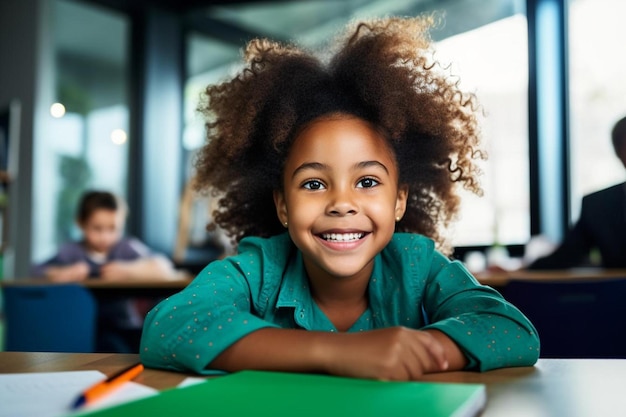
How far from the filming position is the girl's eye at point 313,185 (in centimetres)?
107

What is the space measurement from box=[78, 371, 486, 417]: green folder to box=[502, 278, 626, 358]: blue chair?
1137 mm

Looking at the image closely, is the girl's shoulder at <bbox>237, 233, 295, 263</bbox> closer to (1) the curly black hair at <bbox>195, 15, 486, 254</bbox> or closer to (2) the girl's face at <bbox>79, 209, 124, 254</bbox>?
(1) the curly black hair at <bbox>195, 15, 486, 254</bbox>

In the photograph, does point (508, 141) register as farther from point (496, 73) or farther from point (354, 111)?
point (354, 111)

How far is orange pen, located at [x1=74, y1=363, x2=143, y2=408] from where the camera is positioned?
60 cm

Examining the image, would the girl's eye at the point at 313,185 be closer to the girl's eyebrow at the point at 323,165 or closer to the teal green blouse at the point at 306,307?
the girl's eyebrow at the point at 323,165

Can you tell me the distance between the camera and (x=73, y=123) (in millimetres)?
5098

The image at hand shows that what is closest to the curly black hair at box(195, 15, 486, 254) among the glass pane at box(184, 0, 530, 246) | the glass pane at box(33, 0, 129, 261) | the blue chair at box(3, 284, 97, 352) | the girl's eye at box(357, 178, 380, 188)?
the girl's eye at box(357, 178, 380, 188)

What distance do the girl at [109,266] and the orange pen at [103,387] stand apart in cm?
230

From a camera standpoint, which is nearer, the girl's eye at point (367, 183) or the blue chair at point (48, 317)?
the girl's eye at point (367, 183)

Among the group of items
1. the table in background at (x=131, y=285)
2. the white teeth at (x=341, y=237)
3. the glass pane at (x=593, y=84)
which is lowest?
the table in background at (x=131, y=285)

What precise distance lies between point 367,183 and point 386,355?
443mm

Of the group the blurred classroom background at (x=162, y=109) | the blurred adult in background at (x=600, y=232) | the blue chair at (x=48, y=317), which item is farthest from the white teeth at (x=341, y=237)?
the blurred classroom background at (x=162, y=109)

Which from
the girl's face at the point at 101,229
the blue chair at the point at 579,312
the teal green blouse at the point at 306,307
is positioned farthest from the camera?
the girl's face at the point at 101,229

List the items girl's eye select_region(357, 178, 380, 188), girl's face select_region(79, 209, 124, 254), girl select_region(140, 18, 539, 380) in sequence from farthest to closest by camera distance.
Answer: girl's face select_region(79, 209, 124, 254), girl's eye select_region(357, 178, 380, 188), girl select_region(140, 18, 539, 380)
